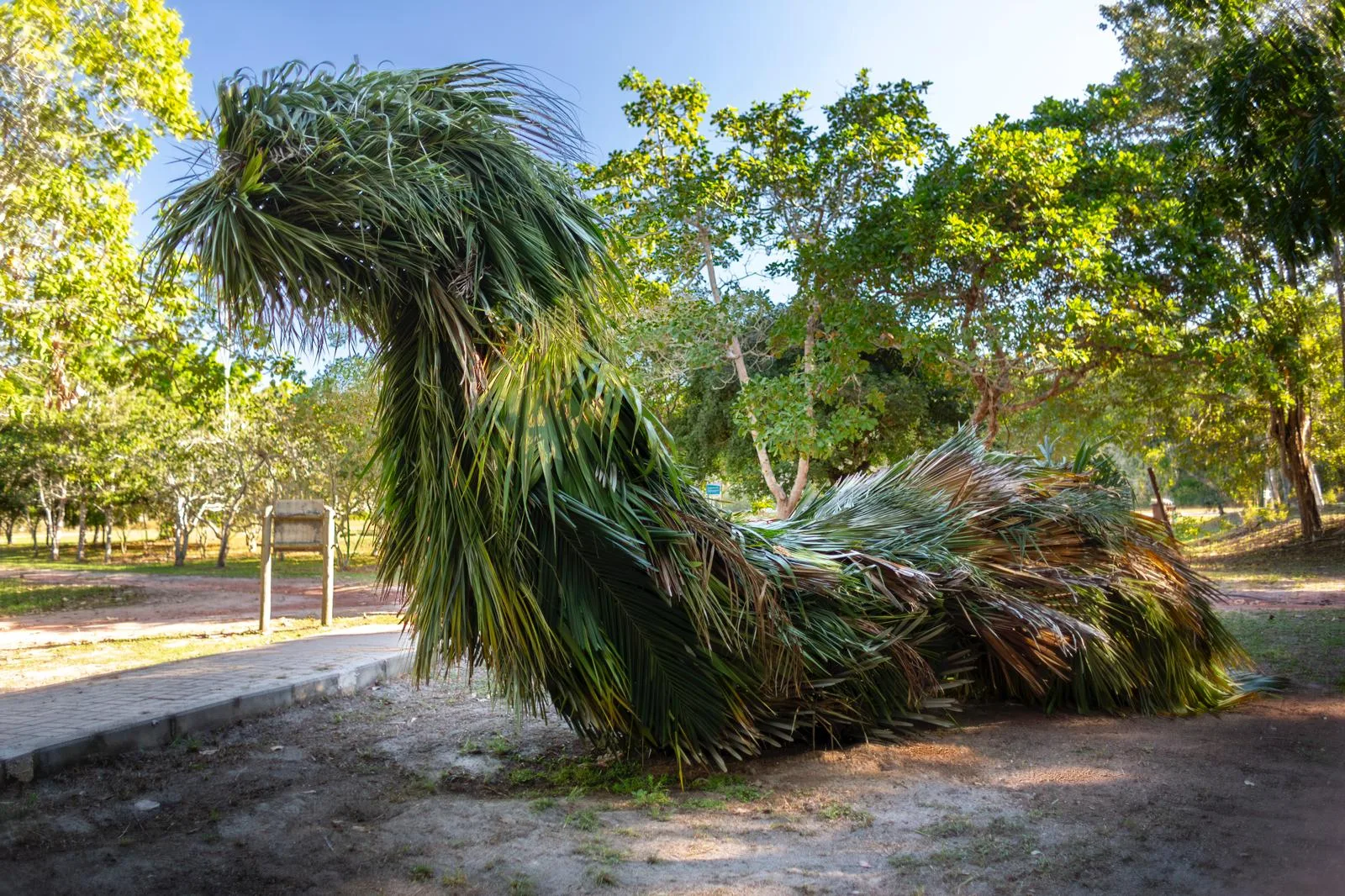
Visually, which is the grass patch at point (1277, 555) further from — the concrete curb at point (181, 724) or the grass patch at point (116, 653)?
the grass patch at point (116, 653)

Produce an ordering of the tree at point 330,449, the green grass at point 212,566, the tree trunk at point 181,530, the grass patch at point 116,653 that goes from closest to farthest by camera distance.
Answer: the grass patch at point 116,653 < the tree at point 330,449 < the green grass at point 212,566 < the tree trunk at point 181,530

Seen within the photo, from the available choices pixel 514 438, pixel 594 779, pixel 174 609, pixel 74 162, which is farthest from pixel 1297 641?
pixel 174 609

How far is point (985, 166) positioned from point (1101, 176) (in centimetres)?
238

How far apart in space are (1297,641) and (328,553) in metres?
11.0

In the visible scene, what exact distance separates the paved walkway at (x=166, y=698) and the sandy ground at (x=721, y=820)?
169 millimetres

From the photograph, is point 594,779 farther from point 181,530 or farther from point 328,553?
point 181,530

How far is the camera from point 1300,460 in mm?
22562

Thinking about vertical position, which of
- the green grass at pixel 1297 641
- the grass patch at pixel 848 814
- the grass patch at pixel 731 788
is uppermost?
the grass patch at pixel 731 788

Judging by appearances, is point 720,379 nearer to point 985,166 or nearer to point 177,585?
Answer: point 985,166

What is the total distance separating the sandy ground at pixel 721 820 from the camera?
3.49m

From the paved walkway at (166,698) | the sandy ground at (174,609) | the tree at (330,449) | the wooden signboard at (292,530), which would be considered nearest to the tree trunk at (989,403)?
the sandy ground at (174,609)

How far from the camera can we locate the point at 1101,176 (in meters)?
14.8

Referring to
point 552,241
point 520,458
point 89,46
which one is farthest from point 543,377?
point 89,46

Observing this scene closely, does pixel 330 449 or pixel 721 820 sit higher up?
pixel 330 449
